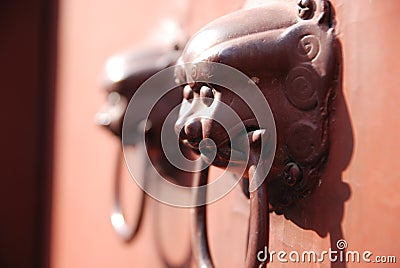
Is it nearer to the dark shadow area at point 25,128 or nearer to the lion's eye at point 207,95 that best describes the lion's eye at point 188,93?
the lion's eye at point 207,95

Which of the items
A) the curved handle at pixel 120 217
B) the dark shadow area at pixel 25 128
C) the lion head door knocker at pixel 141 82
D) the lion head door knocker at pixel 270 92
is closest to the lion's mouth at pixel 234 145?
the lion head door knocker at pixel 270 92

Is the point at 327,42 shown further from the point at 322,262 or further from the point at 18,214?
the point at 18,214

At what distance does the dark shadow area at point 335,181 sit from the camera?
1.34 feet

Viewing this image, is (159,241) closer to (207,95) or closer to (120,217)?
(120,217)

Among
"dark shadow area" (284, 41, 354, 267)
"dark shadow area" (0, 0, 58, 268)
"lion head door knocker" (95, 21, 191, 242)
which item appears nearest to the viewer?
"dark shadow area" (284, 41, 354, 267)

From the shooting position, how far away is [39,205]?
1.19m

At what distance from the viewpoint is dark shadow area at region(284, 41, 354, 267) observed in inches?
16.1

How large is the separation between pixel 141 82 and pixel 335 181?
0.97 ft

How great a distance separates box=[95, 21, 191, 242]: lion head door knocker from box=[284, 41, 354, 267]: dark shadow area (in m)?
0.23

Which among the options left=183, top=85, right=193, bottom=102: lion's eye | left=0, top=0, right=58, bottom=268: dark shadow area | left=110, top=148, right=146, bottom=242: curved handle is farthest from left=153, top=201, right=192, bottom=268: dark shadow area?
left=0, top=0, right=58, bottom=268: dark shadow area

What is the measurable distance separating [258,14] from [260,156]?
109 mm

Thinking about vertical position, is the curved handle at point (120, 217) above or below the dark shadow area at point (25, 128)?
below

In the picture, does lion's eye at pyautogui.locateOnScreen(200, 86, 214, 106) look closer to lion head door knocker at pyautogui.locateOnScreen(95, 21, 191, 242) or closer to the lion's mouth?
the lion's mouth

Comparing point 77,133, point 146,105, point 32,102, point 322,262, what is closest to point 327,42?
point 322,262
